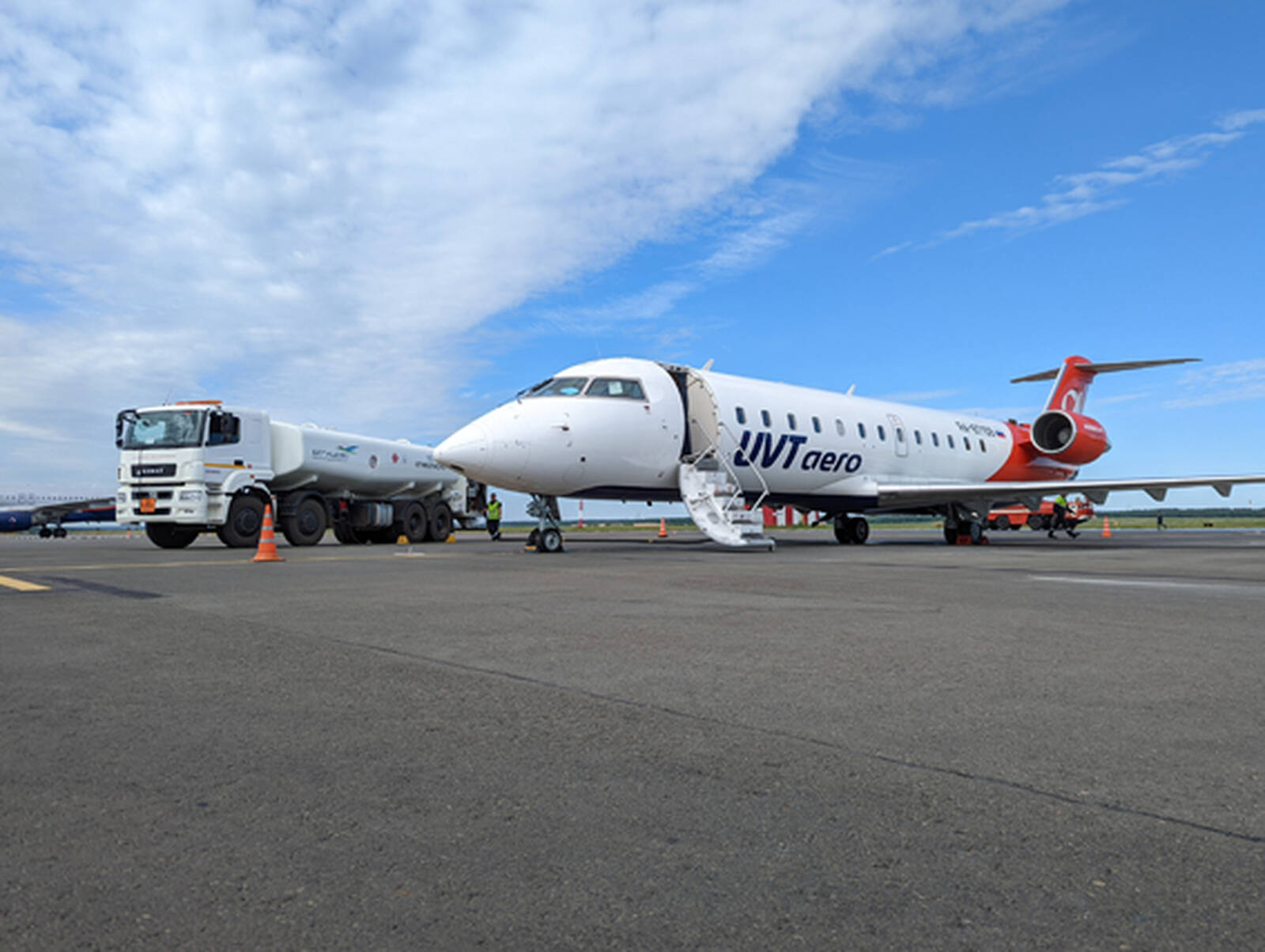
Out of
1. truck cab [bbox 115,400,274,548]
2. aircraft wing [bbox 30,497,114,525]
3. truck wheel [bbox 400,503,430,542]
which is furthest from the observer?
aircraft wing [bbox 30,497,114,525]

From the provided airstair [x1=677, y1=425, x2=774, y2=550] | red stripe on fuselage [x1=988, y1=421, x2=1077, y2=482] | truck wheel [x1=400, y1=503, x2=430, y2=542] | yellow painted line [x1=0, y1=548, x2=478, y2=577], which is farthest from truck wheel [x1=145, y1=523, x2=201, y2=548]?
red stripe on fuselage [x1=988, y1=421, x2=1077, y2=482]

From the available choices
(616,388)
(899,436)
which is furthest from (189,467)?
(899,436)

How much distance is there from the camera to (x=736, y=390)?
1692 centimetres

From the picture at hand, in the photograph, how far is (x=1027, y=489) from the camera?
18.4 m

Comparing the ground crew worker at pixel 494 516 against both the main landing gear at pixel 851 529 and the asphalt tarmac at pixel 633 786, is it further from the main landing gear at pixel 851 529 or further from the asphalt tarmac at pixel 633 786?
the asphalt tarmac at pixel 633 786

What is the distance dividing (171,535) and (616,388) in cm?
1149

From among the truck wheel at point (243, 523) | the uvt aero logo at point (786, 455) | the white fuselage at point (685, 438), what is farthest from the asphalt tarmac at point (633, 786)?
the truck wheel at point (243, 523)

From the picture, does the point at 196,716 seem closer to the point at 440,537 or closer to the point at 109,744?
the point at 109,744

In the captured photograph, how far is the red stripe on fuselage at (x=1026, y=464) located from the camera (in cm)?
2519

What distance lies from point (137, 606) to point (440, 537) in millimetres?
18711

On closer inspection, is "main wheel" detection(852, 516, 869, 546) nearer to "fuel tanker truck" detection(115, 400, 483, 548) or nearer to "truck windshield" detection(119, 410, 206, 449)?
"fuel tanker truck" detection(115, 400, 483, 548)

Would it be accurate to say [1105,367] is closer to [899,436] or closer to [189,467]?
[899,436]

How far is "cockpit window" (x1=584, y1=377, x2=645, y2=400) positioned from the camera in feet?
48.1

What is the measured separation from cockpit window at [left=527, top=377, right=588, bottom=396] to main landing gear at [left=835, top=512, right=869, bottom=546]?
28.6 ft
